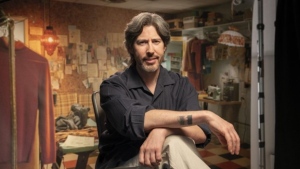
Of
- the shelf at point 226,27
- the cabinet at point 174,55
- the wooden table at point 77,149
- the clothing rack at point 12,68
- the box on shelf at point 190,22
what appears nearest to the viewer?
the clothing rack at point 12,68

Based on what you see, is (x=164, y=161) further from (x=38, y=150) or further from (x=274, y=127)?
(x=274, y=127)

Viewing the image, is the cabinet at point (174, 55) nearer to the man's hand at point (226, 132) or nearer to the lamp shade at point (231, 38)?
the lamp shade at point (231, 38)

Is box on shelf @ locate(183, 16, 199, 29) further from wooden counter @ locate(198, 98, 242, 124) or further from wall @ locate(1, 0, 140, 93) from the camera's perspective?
wooden counter @ locate(198, 98, 242, 124)

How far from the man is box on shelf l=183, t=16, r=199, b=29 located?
0.76 metres

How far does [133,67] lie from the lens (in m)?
1.50

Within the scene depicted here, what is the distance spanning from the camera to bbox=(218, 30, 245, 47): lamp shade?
2.40m

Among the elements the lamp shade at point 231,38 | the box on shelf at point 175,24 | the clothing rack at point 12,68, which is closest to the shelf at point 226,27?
the lamp shade at point 231,38

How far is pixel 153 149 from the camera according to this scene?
106cm

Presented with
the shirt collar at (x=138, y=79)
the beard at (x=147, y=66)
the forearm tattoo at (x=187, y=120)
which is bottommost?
the forearm tattoo at (x=187, y=120)

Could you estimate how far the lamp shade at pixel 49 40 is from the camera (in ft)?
6.06

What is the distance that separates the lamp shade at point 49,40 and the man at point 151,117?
60 centimetres

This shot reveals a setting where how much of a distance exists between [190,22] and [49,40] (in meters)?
1.00
